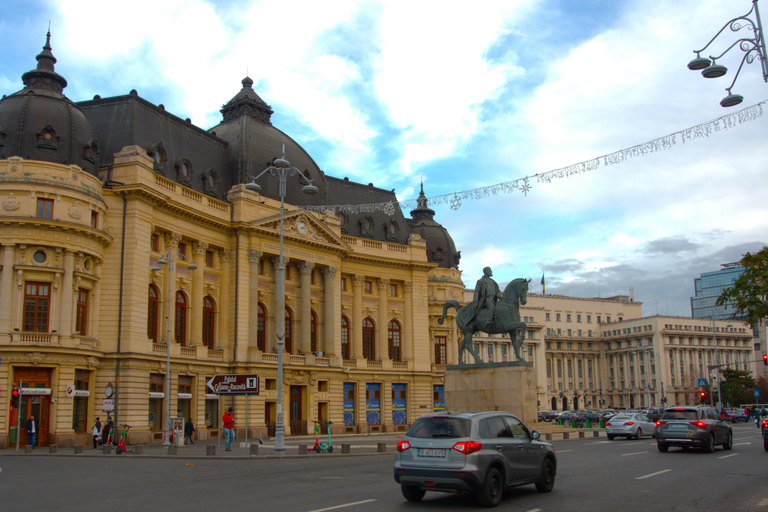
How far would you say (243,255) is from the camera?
2144 inches

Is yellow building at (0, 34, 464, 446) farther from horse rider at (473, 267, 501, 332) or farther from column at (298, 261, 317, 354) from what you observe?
horse rider at (473, 267, 501, 332)

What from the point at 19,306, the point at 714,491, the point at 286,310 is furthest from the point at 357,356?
the point at 714,491

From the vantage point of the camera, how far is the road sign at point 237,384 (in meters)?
32.6

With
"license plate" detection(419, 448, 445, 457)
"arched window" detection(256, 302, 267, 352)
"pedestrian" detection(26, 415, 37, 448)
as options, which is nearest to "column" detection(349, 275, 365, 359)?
"arched window" detection(256, 302, 267, 352)

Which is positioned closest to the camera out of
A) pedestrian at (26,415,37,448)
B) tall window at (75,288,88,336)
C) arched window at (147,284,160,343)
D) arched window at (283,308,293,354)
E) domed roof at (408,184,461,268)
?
pedestrian at (26,415,37,448)

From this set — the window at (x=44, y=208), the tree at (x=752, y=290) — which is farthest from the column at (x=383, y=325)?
the tree at (x=752, y=290)

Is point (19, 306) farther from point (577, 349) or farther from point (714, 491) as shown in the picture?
point (577, 349)

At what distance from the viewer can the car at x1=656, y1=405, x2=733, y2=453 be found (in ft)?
87.9

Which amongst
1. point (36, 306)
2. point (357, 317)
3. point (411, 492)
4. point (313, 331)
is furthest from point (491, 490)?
point (357, 317)

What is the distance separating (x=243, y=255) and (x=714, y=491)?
43078 mm

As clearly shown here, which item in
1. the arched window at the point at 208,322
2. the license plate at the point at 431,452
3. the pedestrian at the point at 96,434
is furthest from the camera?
the arched window at the point at 208,322

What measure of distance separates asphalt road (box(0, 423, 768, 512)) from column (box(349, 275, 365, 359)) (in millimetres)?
37217

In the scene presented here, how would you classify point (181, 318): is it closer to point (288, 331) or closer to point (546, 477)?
point (288, 331)

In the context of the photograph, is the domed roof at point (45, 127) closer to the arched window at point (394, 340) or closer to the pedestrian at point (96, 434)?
the pedestrian at point (96, 434)
